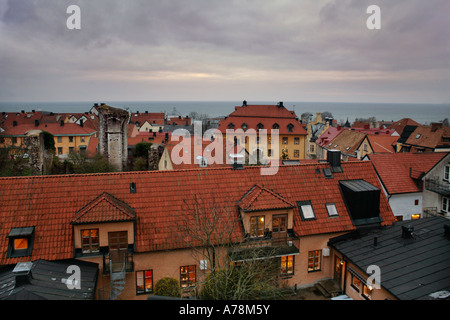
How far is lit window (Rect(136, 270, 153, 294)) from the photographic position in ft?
47.3

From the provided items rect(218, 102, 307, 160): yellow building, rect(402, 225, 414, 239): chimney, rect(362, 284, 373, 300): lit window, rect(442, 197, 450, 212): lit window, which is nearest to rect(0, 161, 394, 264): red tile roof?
rect(402, 225, 414, 239): chimney

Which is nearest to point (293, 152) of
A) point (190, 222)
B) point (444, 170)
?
point (444, 170)

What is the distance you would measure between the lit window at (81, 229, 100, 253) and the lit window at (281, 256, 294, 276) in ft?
28.8

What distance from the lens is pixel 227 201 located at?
16469 millimetres

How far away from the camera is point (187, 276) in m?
14.9

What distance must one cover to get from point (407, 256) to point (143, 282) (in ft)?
38.1

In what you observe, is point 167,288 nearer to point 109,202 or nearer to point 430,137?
point 109,202

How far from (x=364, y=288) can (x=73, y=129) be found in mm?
56555

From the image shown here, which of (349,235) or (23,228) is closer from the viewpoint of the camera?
(23,228)

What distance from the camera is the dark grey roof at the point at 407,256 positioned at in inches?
466

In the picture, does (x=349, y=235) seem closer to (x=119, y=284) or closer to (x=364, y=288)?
(x=364, y=288)

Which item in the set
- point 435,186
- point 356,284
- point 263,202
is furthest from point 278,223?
point 435,186

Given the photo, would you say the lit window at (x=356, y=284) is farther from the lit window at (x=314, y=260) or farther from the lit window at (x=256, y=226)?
the lit window at (x=256, y=226)

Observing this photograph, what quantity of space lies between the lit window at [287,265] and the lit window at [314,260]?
105 cm
